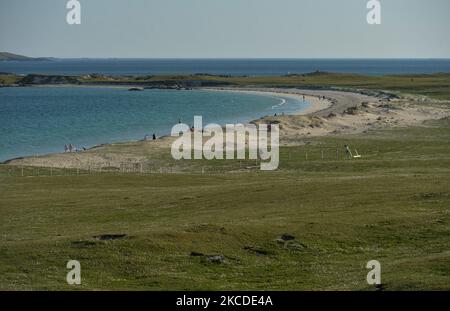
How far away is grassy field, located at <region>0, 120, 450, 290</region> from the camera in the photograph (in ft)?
104

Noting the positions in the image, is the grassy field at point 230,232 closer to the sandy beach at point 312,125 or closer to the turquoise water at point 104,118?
the sandy beach at point 312,125

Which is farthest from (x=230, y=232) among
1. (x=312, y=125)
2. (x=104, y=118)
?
(x=104, y=118)

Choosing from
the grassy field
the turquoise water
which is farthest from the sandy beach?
the grassy field

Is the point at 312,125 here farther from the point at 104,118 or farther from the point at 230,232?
the point at 230,232

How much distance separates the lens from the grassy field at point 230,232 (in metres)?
31.7

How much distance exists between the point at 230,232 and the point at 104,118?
122 metres

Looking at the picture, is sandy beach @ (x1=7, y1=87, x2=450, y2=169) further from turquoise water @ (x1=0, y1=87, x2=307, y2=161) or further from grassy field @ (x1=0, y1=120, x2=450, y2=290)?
grassy field @ (x1=0, y1=120, x2=450, y2=290)

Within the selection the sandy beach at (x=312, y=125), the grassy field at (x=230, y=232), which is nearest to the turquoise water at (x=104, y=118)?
the sandy beach at (x=312, y=125)

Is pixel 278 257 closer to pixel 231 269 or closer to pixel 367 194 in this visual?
pixel 231 269

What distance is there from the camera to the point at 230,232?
123ft

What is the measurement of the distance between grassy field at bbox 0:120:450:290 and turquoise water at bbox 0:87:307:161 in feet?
165

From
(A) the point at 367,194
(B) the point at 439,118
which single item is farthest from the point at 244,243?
(B) the point at 439,118

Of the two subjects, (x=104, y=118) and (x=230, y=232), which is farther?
(x=104, y=118)

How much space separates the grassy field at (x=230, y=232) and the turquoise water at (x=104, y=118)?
5039cm
